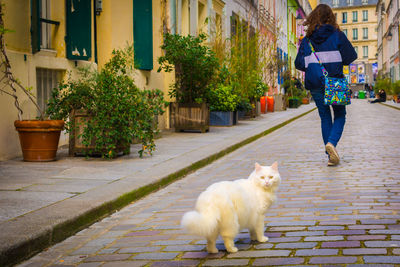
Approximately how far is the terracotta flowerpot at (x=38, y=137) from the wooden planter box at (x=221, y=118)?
8921 mm

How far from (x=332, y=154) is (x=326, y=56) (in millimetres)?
1424

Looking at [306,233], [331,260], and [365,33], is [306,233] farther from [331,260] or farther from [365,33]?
[365,33]

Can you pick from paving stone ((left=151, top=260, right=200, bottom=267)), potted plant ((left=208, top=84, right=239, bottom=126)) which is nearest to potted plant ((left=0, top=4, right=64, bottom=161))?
paving stone ((left=151, top=260, right=200, bottom=267))

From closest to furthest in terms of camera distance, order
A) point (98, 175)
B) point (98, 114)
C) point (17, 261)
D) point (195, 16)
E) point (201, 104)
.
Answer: point (17, 261)
point (98, 175)
point (98, 114)
point (201, 104)
point (195, 16)

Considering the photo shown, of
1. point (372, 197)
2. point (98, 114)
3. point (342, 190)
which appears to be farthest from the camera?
point (98, 114)

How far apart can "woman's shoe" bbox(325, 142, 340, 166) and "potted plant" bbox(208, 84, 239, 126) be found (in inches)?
313

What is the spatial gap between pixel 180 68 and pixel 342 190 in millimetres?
9326

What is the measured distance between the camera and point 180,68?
50.2 ft

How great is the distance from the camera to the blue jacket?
27.2 ft

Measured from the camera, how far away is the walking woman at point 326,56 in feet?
27.2

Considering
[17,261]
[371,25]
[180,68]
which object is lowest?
[17,261]

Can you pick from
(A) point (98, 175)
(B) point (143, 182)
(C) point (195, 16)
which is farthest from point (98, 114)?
(C) point (195, 16)

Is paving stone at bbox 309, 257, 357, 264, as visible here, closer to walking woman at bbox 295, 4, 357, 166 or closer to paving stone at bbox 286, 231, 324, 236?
paving stone at bbox 286, 231, 324, 236

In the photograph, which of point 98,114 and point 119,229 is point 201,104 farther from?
point 119,229
